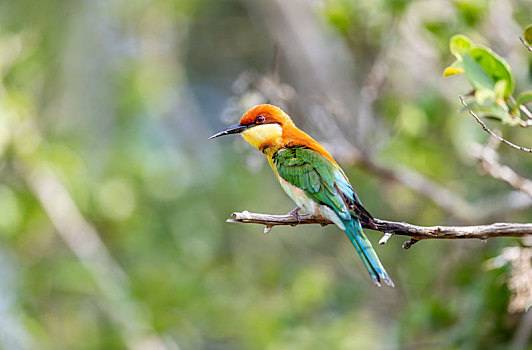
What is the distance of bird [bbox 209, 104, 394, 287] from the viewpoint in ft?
6.71

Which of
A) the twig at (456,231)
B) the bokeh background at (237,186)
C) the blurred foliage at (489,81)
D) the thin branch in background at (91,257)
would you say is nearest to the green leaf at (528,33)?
the blurred foliage at (489,81)

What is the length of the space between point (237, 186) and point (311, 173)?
360 cm

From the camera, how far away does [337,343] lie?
4.09 metres

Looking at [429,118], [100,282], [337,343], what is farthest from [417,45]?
[100,282]

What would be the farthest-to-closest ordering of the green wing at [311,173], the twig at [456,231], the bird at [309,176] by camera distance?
the green wing at [311,173], the bird at [309,176], the twig at [456,231]

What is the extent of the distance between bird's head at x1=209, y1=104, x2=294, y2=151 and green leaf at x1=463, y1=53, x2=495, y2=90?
86 cm

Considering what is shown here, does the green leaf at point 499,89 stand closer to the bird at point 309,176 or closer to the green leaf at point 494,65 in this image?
the green leaf at point 494,65

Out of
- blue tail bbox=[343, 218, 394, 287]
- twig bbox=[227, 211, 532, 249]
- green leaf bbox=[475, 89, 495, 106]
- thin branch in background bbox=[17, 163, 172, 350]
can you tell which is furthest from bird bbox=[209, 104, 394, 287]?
thin branch in background bbox=[17, 163, 172, 350]

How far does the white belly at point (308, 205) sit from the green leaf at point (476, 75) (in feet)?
1.97

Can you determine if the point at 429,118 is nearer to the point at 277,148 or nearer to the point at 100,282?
the point at 277,148

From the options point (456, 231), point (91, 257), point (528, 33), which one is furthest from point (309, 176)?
point (91, 257)

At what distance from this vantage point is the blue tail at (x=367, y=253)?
182 cm

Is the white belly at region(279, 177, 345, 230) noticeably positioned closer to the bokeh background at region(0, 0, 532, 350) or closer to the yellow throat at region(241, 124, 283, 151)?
the yellow throat at region(241, 124, 283, 151)

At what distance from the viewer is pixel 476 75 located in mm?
1728
